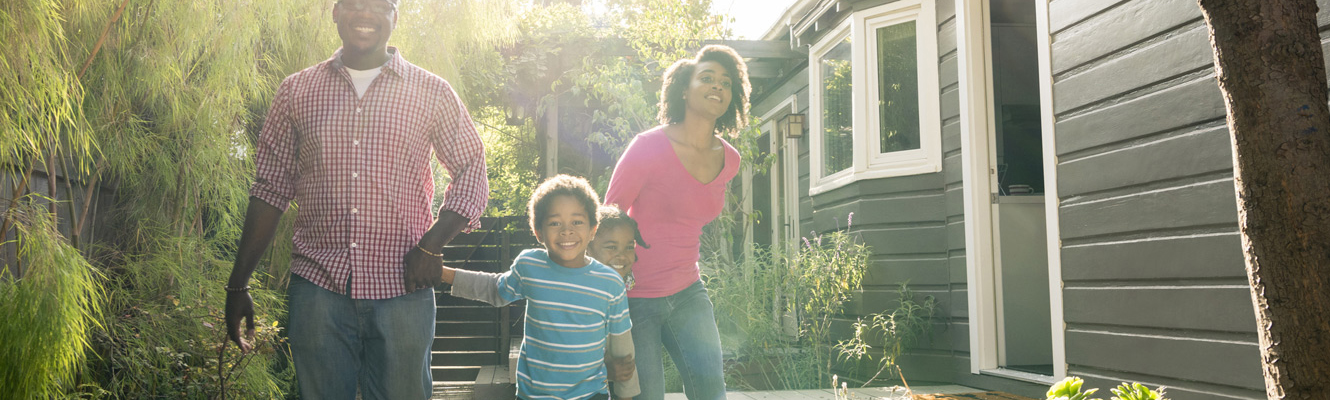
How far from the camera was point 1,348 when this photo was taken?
255 cm

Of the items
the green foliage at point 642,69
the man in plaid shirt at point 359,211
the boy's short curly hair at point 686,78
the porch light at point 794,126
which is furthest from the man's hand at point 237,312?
the porch light at point 794,126

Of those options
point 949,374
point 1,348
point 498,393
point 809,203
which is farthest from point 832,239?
point 1,348

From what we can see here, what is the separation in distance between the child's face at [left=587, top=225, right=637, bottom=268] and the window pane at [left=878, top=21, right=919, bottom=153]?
3.63 metres

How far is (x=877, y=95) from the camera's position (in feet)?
19.5

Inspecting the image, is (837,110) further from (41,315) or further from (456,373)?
(41,315)

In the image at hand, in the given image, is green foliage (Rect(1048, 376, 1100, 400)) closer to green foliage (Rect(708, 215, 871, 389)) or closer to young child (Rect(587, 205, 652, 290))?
young child (Rect(587, 205, 652, 290))

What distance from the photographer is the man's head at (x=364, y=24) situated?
218 centimetres

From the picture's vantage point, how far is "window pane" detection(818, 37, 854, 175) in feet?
21.2

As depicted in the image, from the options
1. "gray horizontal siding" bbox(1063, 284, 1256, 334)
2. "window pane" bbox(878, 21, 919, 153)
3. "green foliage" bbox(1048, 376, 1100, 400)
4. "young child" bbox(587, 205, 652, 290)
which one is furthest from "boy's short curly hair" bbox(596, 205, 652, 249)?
"window pane" bbox(878, 21, 919, 153)

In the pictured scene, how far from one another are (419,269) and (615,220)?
582 mm

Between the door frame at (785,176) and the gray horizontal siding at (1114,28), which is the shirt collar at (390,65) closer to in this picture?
the gray horizontal siding at (1114,28)

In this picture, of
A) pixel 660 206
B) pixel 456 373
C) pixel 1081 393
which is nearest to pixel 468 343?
pixel 456 373

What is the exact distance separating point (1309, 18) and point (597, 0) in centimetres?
883

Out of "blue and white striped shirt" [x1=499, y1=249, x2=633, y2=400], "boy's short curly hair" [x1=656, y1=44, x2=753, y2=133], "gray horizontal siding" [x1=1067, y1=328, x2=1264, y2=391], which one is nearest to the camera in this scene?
"blue and white striped shirt" [x1=499, y1=249, x2=633, y2=400]
